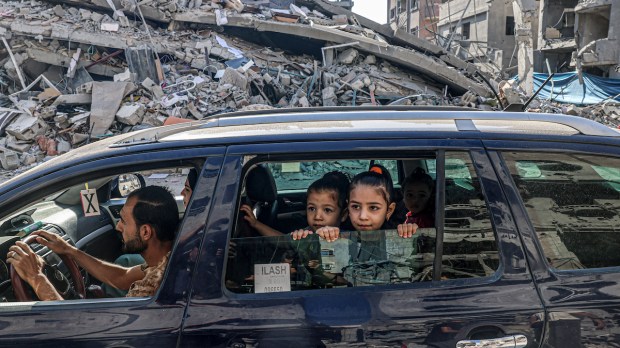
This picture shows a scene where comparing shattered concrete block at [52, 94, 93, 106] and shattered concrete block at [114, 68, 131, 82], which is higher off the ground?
shattered concrete block at [114, 68, 131, 82]

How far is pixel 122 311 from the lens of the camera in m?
1.84

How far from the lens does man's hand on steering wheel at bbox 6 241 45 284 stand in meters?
2.15

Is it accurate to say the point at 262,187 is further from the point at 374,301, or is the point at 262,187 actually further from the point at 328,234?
the point at 374,301

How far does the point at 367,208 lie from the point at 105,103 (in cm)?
1302

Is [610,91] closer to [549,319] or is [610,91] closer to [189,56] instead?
[189,56]

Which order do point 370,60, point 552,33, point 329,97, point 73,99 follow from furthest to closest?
1. point 552,33
2. point 370,60
3. point 329,97
4. point 73,99

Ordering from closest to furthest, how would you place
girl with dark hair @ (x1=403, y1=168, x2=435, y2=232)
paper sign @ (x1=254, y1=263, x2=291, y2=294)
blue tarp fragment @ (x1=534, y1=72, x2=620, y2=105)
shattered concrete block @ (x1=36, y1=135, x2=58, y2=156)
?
paper sign @ (x1=254, y1=263, x2=291, y2=294)
girl with dark hair @ (x1=403, y1=168, x2=435, y2=232)
shattered concrete block @ (x1=36, y1=135, x2=58, y2=156)
blue tarp fragment @ (x1=534, y1=72, x2=620, y2=105)

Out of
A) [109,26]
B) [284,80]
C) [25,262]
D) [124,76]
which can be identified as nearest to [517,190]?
[25,262]

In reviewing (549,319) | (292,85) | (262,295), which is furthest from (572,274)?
(292,85)

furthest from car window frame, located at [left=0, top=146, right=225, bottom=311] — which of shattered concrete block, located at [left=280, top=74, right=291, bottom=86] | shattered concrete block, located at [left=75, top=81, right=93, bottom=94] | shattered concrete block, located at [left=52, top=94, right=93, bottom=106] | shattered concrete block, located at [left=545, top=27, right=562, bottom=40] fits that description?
shattered concrete block, located at [left=545, top=27, right=562, bottom=40]

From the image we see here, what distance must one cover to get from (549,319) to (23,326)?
69.7 inches

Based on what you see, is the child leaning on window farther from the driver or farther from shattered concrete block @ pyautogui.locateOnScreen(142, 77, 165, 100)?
shattered concrete block @ pyautogui.locateOnScreen(142, 77, 165, 100)

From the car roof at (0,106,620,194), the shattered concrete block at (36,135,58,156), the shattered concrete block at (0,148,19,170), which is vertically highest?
the car roof at (0,106,620,194)

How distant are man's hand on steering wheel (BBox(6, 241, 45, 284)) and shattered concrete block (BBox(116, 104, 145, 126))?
1192cm
